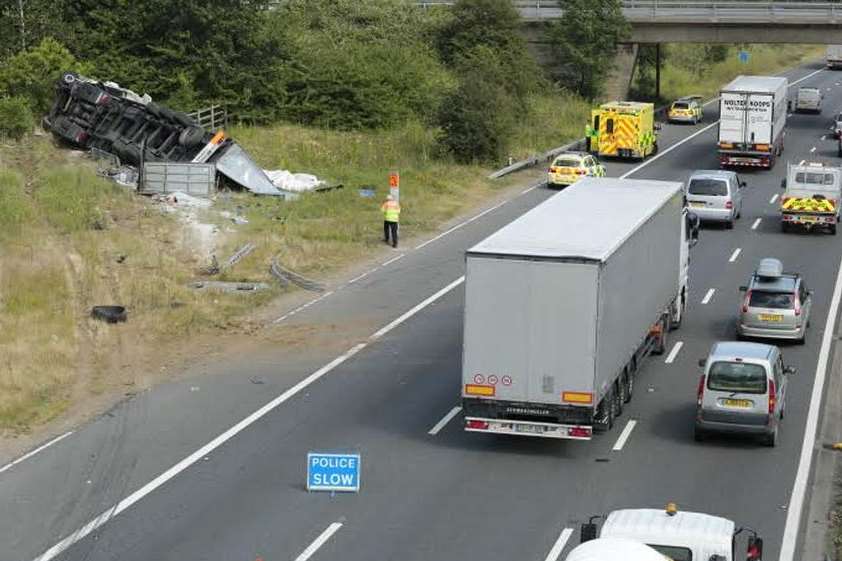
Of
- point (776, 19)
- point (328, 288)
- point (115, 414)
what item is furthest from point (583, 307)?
point (776, 19)

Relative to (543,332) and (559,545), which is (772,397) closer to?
(543,332)

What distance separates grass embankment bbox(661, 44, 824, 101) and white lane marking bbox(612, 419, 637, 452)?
69.9 m

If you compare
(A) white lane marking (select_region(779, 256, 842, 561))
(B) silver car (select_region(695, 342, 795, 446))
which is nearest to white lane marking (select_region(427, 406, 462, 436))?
(B) silver car (select_region(695, 342, 795, 446))

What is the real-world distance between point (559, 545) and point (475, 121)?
39.9m

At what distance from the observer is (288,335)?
35.6 metres

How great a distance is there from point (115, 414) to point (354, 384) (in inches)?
190

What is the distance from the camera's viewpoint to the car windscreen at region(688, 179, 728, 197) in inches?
1973

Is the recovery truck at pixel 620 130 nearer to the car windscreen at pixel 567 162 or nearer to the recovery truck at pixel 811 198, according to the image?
the car windscreen at pixel 567 162

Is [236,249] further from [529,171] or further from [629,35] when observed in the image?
[629,35]

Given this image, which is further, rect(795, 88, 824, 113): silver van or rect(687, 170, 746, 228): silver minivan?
rect(795, 88, 824, 113): silver van

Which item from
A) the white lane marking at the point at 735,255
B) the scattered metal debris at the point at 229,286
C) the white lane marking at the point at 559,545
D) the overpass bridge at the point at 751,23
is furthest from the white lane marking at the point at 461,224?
the overpass bridge at the point at 751,23

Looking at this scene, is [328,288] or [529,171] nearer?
[328,288]

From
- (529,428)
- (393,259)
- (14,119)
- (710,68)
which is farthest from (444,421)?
(710,68)

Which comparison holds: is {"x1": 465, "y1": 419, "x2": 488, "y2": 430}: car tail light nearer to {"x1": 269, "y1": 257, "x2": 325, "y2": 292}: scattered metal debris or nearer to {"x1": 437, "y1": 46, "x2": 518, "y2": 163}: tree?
{"x1": 269, "y1": 257, "x2": 325, "y2": 292}: scattered metal debris
